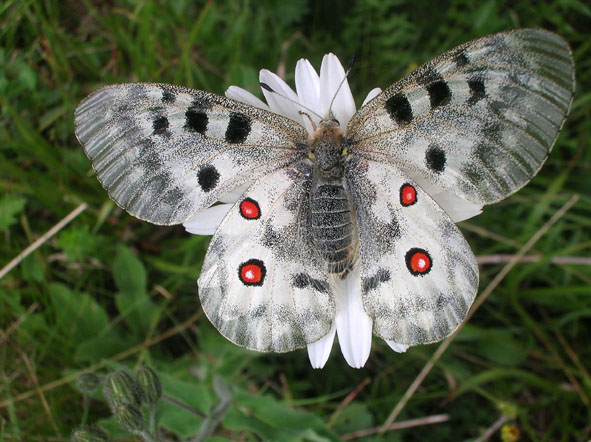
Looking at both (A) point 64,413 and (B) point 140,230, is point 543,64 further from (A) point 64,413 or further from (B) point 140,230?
(A) point 64,413

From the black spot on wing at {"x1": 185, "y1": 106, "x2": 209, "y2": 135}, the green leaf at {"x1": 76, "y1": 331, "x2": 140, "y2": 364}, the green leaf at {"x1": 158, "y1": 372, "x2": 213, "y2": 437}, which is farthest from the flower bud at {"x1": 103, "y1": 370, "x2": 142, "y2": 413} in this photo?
the black spot on wing at {"x1": 185, "y1": 106, "x2": 209, "y2": 135}

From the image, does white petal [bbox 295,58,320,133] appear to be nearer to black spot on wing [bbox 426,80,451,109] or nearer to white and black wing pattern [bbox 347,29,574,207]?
white and black wing pattern [bbox 347,29,574,207]

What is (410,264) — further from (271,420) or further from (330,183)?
(271,420)

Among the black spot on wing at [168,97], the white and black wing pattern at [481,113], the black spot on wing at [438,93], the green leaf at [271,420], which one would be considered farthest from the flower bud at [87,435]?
the black spot on wing at [438,93]

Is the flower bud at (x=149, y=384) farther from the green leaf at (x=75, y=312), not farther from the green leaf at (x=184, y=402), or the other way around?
the green leaf at (x=75, y=312)

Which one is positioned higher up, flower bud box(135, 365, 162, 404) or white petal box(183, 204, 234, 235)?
white petal box(183, 204, 234, 235)

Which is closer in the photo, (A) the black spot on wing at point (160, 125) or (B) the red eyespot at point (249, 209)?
(A) the black spot on wing at point (160, 125)

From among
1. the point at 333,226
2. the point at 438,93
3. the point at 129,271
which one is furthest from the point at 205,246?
the point at 438,93
